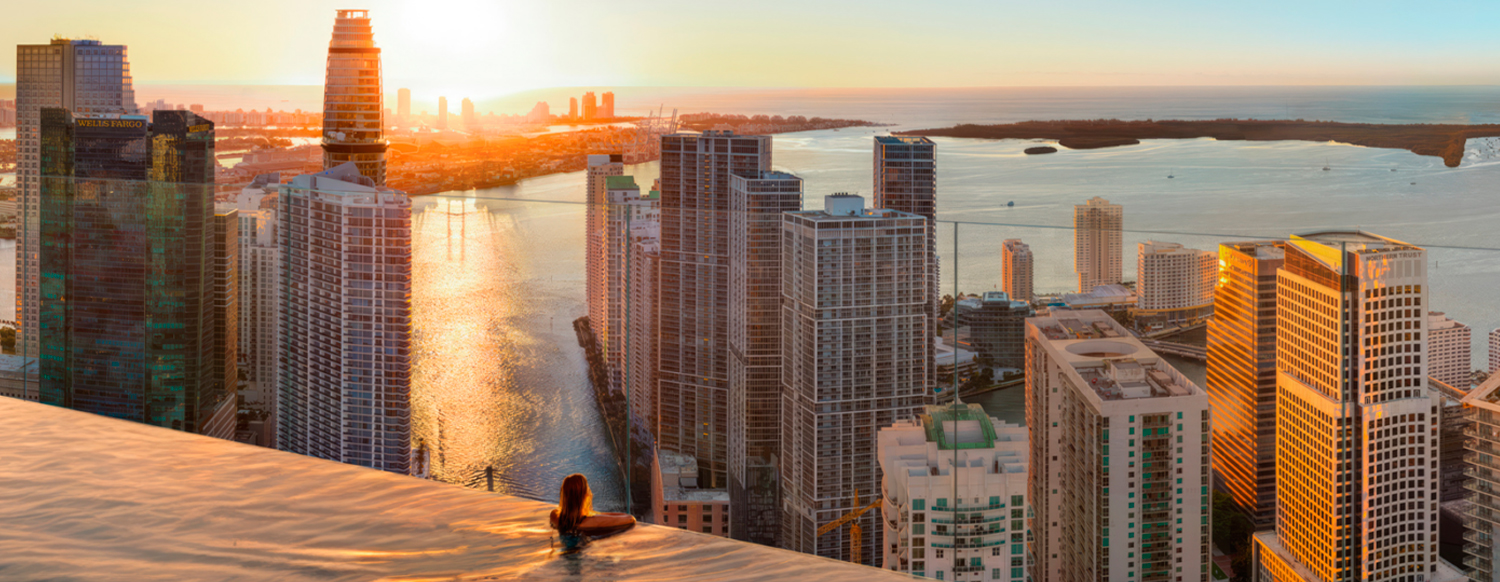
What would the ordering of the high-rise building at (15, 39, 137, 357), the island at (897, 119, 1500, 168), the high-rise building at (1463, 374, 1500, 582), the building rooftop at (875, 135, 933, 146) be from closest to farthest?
1. the high-rise building at (1463, 374, 1500, 582)
2. the high-rise building at (15, 39, 137, 357)
3. the building rooftop at (875, 135, 933, 146)
4. the island at (897, 119, 1500, 168)

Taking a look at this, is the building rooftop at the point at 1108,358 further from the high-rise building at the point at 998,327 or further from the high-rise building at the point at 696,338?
the high-rise building at the point at 696,338

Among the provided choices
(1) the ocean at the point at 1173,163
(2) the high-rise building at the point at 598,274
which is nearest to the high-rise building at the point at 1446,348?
(2) the high-rise building at the point at 598,274

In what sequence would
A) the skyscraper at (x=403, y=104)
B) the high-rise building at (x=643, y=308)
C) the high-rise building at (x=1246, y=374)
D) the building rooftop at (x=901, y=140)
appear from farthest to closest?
the skyscraper at (x=403, y=104) < the building rooftop at (x=901, y=140) < the high-rise building at (x=643, y=308) < the high-rise building at (x=1246, y=374)

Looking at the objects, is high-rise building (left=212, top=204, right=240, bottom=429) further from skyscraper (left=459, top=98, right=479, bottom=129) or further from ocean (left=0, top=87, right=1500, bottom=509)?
skyscraper (left=459, top=98, right=479, bottom=129)

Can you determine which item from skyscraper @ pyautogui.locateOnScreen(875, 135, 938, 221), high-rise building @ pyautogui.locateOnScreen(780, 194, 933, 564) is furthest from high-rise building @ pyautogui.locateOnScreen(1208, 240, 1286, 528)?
skyscraper @ pyautogui.locateOnScreen(875, 135, 938, 221)

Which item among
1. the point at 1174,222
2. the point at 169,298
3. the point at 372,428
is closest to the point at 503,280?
the point at 372,428

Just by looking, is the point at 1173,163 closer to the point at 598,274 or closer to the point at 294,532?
the point at 598,274

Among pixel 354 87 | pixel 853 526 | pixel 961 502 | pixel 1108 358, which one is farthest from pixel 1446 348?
pixel 354 87
